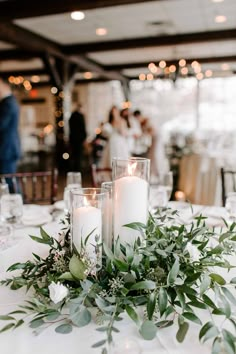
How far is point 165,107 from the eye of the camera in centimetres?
1406

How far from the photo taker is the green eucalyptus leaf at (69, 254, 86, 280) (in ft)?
3.05

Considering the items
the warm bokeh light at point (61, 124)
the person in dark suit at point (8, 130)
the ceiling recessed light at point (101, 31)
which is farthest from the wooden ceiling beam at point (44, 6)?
the warm bokeh light at point (61, 124)

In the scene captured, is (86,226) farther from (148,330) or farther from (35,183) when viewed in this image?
(35,183)

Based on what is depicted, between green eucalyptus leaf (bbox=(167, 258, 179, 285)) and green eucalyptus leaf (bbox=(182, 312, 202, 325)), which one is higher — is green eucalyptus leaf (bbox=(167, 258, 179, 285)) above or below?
above

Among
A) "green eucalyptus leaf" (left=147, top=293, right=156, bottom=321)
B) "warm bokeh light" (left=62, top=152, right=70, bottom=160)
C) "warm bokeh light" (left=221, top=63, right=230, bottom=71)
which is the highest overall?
"warm bokeh light" (left=221, top=63, right=230, bottom=71)

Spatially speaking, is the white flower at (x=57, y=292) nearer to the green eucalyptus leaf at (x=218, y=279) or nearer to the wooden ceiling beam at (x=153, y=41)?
the green eucalyptus leaf at (x=218, y=279)

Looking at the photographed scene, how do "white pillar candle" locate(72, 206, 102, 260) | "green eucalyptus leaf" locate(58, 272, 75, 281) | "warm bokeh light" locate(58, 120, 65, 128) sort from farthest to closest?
"warm bokeh light" locate(58, 120, 65, 128) → "white pillar candle" locate(72, 206, 102, 260) → "green eucalyptus leaf" locate(58, 272, 75, 281)

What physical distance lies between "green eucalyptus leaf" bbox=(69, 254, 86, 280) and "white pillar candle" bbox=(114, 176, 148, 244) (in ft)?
0.54

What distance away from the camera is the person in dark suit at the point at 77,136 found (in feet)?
30.3

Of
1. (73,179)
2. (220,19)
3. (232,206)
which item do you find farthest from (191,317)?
(220,19)

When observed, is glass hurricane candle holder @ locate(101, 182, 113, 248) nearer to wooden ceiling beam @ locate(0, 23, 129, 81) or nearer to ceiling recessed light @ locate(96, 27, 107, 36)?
wooden ceiling beam @ locate(0, 23, 129, 81)

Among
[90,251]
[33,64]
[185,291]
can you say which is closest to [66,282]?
[90,251]

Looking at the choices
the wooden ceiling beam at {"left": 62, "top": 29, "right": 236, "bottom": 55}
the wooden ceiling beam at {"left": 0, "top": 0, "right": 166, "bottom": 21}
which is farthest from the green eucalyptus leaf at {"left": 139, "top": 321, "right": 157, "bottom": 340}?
the wooden ceiling beam at {"left": 62, "top": 29, "right": 236, "bottom": 55}

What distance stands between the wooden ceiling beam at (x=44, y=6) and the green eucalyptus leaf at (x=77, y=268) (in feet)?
13.8
